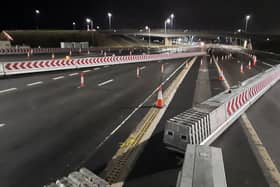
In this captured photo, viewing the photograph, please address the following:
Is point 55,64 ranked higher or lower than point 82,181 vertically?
higher

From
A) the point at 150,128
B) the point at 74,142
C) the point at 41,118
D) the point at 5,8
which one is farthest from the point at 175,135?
the point at 5,8

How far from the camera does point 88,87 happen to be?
15.6m

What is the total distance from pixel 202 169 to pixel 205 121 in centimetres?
317

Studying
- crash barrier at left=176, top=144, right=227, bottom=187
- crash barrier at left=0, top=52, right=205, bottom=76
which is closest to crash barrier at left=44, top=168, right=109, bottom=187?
crash barrier at left=176, top=144, right=227, bottom=187

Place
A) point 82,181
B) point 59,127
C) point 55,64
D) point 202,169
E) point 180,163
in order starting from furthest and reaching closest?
point 55,64 → point 59,127 → point 180,163 → point 82,181 → point 202,169

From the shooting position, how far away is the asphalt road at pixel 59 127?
586cm

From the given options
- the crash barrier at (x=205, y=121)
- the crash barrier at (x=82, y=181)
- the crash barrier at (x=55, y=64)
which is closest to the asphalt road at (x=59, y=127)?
the crash barrier at (x=82, y=181)

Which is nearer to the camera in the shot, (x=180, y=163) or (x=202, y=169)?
(x=202, y=169)

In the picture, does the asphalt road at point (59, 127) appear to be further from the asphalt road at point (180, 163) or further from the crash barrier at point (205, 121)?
the crash barrier at point (205, 121)

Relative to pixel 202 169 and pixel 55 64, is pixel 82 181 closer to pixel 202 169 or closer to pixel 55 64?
pixel 202 169

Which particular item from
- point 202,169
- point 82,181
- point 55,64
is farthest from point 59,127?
point 55,64

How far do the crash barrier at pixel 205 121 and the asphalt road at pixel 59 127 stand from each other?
1693 millimetres

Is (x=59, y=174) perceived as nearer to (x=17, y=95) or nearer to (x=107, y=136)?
(x=107, y=136)

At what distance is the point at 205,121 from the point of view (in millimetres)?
6910
